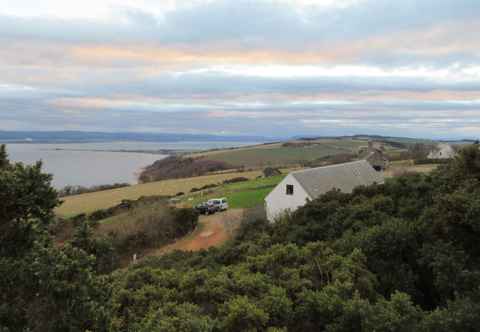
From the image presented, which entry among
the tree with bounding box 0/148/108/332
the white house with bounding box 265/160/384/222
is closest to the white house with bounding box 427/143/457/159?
the white house with bounding box 265/160/384/222

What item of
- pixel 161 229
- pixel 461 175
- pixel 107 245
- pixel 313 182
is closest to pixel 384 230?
pixel 461 175

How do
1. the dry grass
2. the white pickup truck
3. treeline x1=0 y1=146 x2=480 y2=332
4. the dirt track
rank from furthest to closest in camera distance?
the dry grass, the white pickup truck, the dirt track, treeline x1=0 y1=146 x2=480 y2=332

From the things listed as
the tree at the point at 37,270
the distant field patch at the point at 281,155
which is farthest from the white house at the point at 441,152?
the tree at the point at 37,270

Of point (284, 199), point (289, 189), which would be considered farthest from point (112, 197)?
point (289, 189)

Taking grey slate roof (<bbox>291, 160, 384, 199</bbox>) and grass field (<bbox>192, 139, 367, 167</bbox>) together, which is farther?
grass field (<bbox>192, 139, 367, 167</bbox>)

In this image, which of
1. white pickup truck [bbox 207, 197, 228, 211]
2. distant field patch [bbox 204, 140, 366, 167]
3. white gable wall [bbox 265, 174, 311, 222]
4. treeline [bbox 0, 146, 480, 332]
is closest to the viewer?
treeline [bbox 0, 146, 480, 332]

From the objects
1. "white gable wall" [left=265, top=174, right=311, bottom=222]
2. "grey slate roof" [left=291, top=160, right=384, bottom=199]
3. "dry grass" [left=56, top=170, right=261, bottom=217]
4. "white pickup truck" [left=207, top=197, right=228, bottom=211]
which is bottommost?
"dry grass" [left=56, top=170, right=261, bottom=217]

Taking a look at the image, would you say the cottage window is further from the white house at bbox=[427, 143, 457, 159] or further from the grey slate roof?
the white house at bbox=[427, 143, 457, 159]

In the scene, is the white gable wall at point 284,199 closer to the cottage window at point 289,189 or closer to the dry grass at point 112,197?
the cottage window at point 289,189
